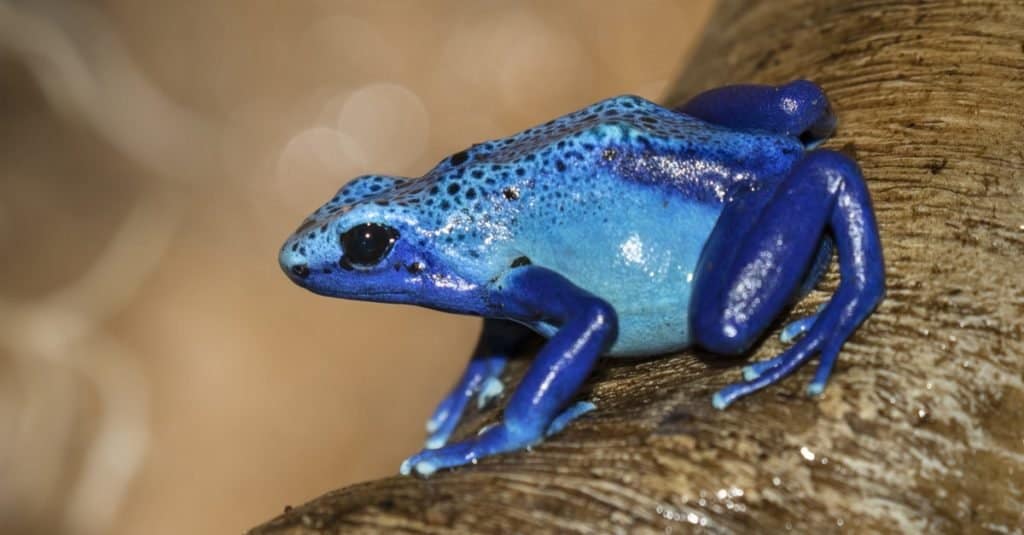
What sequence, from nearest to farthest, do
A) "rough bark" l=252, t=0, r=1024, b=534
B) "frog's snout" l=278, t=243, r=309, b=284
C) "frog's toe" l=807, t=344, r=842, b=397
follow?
"rough bark" l=252, t=0, r=1024, b=534 → "frog's toe" l=807, t=344, r=842, b=397 → "frog's snout" l=278, t=243, r=309, b=284

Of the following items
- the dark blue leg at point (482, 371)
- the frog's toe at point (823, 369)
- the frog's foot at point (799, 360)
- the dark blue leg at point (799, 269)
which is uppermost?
the dark blue leg at point (482, 371)

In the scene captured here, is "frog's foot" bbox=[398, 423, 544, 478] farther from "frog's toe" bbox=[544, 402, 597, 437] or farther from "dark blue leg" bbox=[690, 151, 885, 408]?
"dark blue leg" bbox=[690, 151, 885, 408]

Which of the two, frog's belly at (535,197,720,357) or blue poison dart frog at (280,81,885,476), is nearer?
blue poison dart frog at (280,81,885,476)

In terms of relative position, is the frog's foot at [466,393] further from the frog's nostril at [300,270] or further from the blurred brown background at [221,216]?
the blurred brown background at [221,216]

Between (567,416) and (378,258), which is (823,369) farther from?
(378,258)

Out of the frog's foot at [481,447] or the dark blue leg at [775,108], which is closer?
the frog's foot at [481,447]

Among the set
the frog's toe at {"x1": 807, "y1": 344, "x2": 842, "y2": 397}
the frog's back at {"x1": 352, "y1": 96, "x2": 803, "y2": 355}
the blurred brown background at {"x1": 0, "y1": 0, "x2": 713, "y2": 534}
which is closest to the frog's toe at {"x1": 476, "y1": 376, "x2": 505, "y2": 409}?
the frog's back at {"x1": 352, "y1": 96, "x2": 803, "y2": 355}

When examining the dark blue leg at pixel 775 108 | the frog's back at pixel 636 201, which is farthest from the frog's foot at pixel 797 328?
the dark blue leg at pixel 775 108
